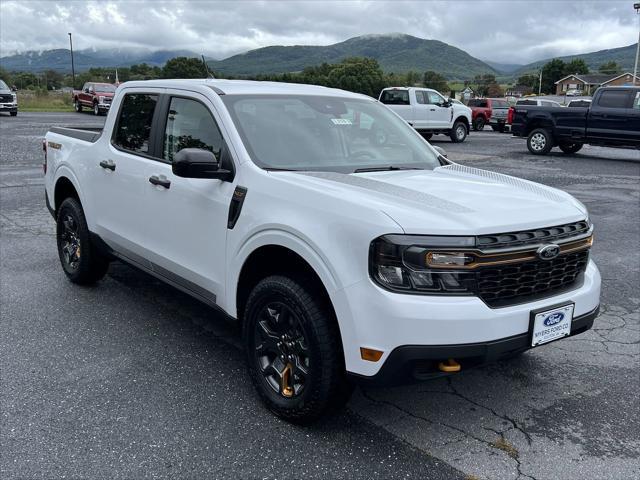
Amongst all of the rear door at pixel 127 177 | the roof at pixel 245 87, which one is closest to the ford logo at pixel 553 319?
Result: the roof at pixel 245 87

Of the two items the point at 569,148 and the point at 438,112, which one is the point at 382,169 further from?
the point at 438,112

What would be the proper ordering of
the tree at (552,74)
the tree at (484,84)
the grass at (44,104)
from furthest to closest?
the tree at (552,74)
the tree at (484,84)
the grass at (44,104)

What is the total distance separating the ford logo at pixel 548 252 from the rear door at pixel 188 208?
1.69m

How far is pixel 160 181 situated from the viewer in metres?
3.99

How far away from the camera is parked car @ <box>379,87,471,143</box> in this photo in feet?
74.9

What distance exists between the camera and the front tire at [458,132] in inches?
950

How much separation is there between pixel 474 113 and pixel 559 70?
8539 cm

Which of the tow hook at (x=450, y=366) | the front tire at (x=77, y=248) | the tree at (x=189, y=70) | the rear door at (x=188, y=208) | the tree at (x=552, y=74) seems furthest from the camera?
the tree at (x=552, y=74)

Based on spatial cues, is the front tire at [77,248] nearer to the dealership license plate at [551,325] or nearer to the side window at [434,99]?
the dealership license plate at [551,325]

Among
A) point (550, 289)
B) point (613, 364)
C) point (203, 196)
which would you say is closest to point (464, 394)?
point (550, 289)

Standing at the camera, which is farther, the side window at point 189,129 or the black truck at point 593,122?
the black truck at point 593,122

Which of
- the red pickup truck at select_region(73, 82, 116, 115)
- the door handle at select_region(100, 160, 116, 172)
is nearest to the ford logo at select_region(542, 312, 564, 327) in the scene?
the door handle at select_region(100, 160, 116, 172)

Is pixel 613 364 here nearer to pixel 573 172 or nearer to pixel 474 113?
pixel 573 172

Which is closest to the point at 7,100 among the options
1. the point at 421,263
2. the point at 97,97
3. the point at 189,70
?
the point at 97,97
